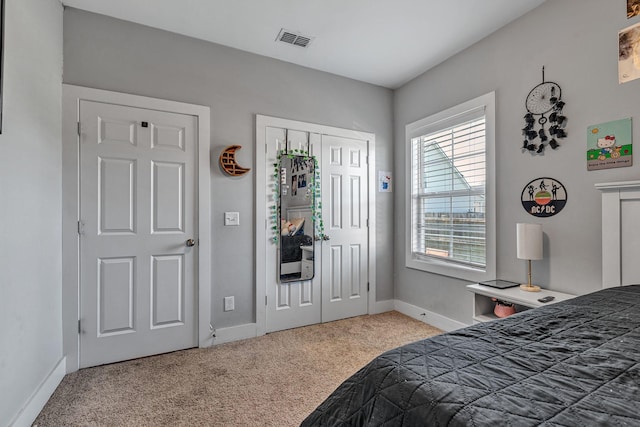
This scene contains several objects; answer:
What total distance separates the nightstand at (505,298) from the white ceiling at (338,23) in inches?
82.7

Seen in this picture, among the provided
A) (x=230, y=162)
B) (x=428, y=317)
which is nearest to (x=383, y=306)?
(x=428, y=317)

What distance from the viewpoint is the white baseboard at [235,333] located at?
2746mm

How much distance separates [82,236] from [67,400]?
1085mm

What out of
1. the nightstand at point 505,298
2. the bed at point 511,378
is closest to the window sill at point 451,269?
the nightstand at point 505,298

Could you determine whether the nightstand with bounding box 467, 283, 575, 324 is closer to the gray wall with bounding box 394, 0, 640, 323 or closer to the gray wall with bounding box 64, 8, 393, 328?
the gray wall with bounding box 394, 0, 640, 323

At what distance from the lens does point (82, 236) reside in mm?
2316

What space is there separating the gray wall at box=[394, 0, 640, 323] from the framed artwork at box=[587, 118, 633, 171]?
4 centimetres

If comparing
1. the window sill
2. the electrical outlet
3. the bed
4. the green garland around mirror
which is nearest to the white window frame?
the window sill

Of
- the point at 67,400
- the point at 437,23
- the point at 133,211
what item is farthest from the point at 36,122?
the point at 437,23

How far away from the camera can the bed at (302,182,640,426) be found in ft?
2.04

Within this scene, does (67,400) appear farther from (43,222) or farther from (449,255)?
(449,255)

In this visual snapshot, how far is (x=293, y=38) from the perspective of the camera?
2721 millimetres

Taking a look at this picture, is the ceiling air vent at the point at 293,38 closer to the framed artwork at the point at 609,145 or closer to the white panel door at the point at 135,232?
the white panel door at the point at 135,232

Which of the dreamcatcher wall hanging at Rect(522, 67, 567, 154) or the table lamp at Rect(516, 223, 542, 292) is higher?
the dreamcatcher wall hanging at Rect(522, 67, 567, 154)
